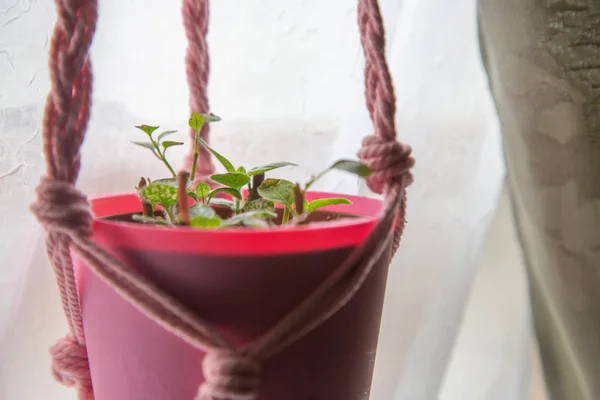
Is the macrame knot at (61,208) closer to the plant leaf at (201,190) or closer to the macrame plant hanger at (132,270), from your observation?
the macrame plant hanger at (132,270)

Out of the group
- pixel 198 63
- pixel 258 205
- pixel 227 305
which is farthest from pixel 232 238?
pixel 198 63

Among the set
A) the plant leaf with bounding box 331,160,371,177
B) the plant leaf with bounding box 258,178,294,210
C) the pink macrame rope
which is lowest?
the plant leaf with bounding box 258,178,294,210

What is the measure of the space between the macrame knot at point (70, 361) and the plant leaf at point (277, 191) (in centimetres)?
20

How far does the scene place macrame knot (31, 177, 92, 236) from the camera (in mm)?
309

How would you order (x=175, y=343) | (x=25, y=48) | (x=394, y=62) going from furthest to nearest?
(x=394, y=62) → (x=25, y=48) → (x=175, y=343)

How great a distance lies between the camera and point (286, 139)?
615 mm

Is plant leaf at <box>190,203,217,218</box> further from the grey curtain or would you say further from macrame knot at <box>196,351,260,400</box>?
the grey curtain

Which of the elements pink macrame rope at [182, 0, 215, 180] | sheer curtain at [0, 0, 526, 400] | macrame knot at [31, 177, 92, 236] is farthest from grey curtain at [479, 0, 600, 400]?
macrame knot at [31, 177, 92, 236]

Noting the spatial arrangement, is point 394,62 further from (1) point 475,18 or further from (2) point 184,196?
(2) point 184,196

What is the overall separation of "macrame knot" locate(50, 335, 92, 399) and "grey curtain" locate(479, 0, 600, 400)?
18.1 inches

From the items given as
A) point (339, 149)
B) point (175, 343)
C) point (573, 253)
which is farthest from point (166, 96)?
point (573, 253)

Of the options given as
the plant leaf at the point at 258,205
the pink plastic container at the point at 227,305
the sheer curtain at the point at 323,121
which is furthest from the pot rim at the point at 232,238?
the sheer curtain at the point at 323,121

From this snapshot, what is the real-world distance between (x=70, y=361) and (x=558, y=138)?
50 cm

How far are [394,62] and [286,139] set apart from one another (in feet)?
0.53
